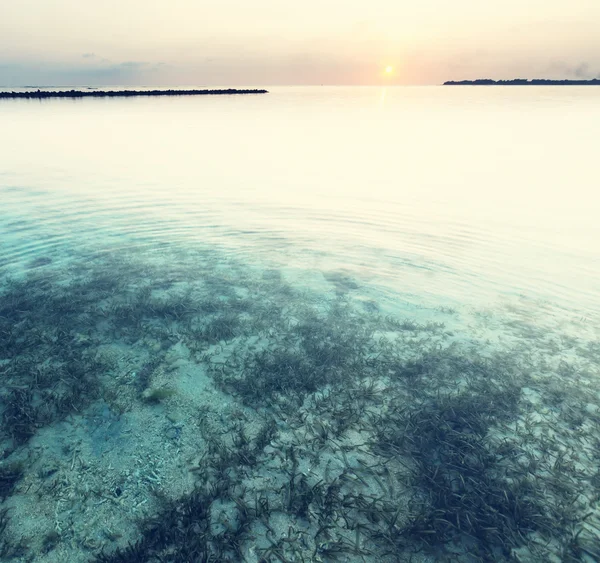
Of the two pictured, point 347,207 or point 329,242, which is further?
point 347,207

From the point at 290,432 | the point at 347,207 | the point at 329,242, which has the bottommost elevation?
the point at 347,207

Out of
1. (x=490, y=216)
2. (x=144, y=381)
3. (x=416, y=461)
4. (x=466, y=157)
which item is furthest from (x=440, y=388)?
(x=466, y=157)

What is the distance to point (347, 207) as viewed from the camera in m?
18.3

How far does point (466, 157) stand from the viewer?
30625 millimetres

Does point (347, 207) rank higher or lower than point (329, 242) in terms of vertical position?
lower

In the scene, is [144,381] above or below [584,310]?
above

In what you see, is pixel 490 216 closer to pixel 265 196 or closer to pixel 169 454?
pixel 265 196

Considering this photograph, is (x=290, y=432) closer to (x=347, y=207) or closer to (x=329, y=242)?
(x=329, y=242)

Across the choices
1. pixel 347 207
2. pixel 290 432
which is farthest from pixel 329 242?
pixel 290 432

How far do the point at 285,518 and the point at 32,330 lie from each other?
689cm

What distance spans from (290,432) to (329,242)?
925 centimetres

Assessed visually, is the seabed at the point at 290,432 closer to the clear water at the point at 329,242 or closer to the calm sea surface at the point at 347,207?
the clear water at the point at 329,242

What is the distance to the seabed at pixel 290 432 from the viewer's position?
4.41m

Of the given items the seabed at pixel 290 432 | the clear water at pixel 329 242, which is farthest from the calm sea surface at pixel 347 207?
the seabed at pixel 290 432
